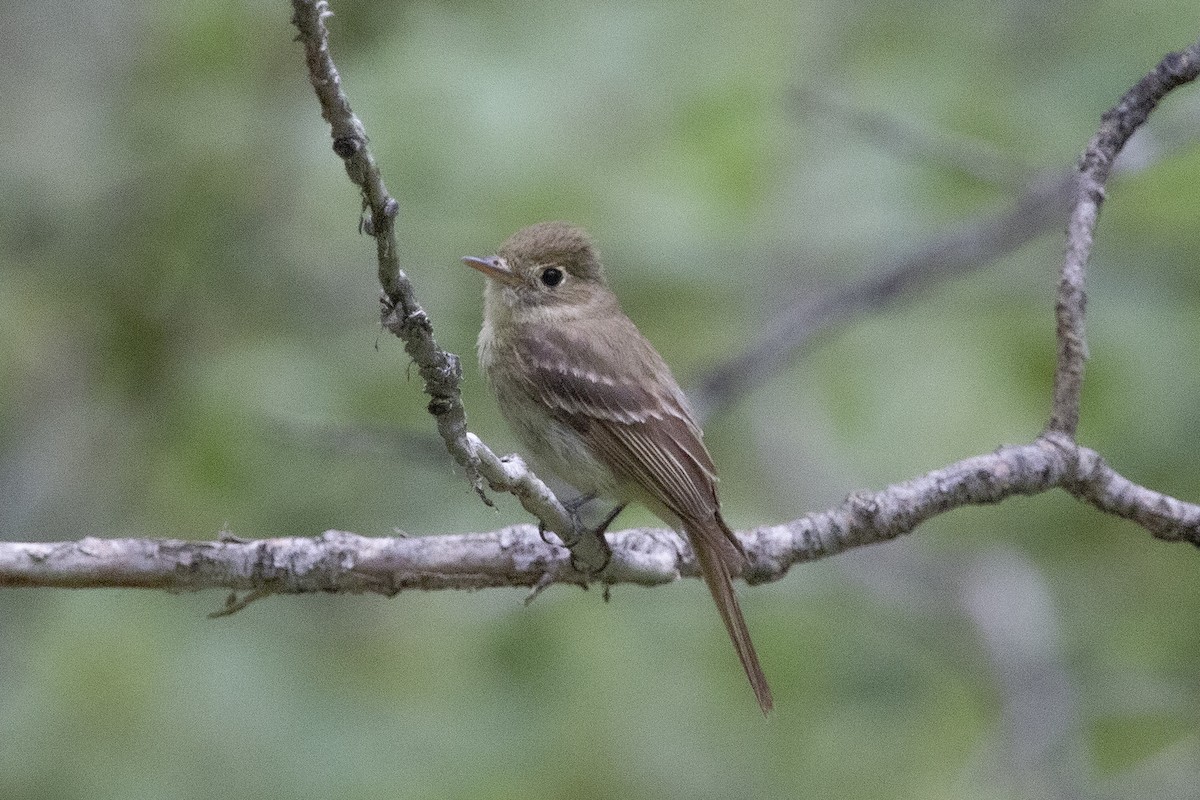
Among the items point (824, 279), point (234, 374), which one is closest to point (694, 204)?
point (824, 279)

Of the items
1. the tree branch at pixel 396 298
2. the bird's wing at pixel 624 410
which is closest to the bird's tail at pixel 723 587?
the bird's wing at pixel 624 410

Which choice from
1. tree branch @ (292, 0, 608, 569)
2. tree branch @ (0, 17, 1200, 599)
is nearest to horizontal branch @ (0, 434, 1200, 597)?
tree branch @ (0, 17, 1200, 599)

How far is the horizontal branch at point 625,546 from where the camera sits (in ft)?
11.9

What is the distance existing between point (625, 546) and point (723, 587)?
299mm

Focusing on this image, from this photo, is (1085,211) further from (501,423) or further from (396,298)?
(501,423)

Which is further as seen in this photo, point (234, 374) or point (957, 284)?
point (957, 284)

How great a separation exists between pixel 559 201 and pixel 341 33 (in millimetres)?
1091

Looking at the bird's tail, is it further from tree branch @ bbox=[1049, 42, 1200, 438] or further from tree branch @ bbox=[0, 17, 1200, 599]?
tree branch @ bbox=[1049, 42, 1200, 438]

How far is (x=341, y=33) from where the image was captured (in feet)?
18.9

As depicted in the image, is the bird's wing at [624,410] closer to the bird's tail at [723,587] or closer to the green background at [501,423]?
the bird's tail at [723,587]

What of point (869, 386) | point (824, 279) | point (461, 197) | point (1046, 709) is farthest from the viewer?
point (824, 279)

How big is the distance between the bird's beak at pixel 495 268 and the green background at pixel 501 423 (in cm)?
62

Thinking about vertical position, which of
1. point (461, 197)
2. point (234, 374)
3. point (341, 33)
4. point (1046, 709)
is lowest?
point (1046, 709)

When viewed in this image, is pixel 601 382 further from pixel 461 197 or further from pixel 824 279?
pixel 824 279
